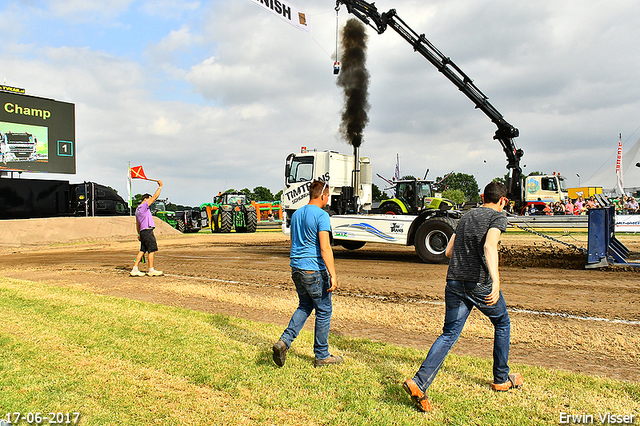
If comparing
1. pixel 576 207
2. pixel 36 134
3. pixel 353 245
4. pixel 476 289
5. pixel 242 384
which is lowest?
pixel 242 384

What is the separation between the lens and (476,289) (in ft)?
11.4

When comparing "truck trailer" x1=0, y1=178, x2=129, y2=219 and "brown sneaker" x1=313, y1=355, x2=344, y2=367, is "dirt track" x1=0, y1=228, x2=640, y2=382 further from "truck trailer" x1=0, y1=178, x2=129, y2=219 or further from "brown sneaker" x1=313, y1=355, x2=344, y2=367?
"truck trailer" x1=0, y1=178, x2=129, y2=219

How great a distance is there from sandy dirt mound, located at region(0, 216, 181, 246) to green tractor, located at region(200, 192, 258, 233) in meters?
2.91

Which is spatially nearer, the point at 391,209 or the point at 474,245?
the point at 474,245

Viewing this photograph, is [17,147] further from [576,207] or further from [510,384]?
[576,207]

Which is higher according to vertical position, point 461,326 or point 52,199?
point 52,199

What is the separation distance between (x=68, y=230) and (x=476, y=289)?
2289 centimetres

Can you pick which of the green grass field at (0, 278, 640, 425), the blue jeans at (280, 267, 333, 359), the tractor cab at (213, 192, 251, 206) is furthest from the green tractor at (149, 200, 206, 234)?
the blue jeans at (280, 267, 333, 359)

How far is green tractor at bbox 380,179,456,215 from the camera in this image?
1552cm

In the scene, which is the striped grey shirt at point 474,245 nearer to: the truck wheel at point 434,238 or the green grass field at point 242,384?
the green grass field at point 242,384

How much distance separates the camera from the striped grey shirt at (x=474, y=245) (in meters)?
3.47

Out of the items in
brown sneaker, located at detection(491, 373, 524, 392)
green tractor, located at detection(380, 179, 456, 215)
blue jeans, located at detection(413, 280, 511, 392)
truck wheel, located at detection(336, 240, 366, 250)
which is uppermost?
green tractor, located at detection(380, 179, 456, 215)

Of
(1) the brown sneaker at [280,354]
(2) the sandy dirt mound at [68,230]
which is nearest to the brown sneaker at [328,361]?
(1) the brown sneaker at [280,354]

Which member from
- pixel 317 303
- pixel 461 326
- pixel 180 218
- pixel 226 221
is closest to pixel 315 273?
pixel 317 303
